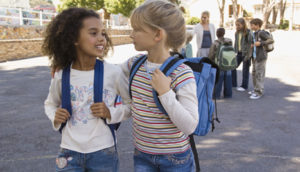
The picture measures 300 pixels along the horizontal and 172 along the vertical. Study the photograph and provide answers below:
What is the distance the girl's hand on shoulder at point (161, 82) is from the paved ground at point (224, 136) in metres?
2.09

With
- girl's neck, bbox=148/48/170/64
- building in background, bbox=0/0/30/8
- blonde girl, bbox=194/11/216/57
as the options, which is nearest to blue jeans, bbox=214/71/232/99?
blonde girl, bbox=194/11/216/57

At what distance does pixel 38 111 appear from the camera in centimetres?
563

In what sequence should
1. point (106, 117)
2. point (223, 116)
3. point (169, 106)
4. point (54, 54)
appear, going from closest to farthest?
point (169, 106), point (106, 117), point (54, 54), point (223, 116)

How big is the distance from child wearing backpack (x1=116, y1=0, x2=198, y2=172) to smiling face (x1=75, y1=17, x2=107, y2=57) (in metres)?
0.27

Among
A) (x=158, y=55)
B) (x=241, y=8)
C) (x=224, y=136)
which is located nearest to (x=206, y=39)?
(x=224, y=136)

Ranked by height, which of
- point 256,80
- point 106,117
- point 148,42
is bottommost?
point 256,80

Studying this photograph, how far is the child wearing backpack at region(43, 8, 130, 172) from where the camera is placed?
180 centimetres

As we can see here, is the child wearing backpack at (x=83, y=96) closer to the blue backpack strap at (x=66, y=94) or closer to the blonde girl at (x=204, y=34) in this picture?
the blue backpack strap at (x=66, y=94)

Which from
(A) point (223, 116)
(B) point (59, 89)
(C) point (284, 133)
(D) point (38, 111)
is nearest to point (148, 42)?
(B) point (59, 89)

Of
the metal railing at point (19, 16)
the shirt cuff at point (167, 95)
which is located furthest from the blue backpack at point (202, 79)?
the metal railing at point (19, 16)

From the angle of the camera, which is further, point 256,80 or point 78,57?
point 256,80

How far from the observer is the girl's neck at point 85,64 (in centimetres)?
187

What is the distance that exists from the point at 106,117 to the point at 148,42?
514 millimetres

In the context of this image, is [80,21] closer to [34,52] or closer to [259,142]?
[259,142]
